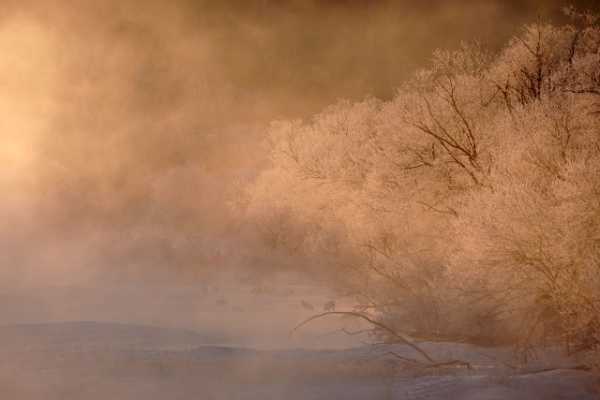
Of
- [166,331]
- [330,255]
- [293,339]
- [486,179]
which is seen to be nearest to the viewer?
[486,179]

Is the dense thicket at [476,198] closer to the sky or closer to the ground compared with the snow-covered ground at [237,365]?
closer to the sky

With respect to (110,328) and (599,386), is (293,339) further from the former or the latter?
(599,386)

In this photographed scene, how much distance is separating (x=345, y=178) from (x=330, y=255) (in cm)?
325

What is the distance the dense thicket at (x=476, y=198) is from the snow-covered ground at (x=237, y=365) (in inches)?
43.0

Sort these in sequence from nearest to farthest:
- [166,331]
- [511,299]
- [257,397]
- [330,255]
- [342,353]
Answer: [257,397], [511,299], [342,353], [166,331], [330,255]

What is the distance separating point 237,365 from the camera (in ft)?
41.9

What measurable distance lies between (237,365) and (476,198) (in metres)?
6.03

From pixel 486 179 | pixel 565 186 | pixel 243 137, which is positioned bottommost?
pixel 565 186

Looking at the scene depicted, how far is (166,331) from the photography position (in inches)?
786

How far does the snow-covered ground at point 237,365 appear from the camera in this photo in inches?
397

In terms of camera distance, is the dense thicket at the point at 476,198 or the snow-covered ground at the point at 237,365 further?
the dense thicket at the point at 476,198

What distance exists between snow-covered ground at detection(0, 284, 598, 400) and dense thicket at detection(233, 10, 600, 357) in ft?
3.59

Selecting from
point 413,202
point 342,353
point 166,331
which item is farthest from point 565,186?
point 166,331

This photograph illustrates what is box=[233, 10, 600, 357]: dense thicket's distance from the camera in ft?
39.7
